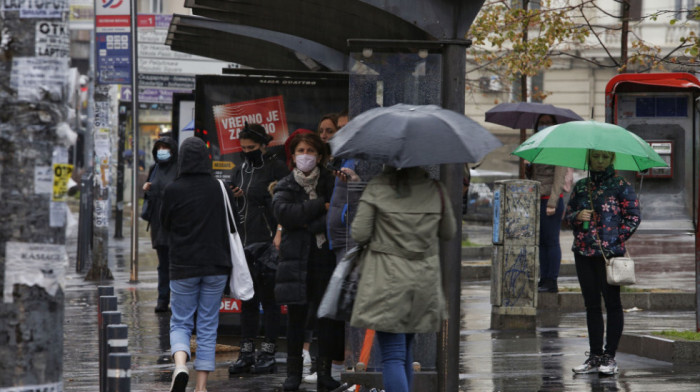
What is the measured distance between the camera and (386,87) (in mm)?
7734

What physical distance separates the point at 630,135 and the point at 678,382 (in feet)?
6.12

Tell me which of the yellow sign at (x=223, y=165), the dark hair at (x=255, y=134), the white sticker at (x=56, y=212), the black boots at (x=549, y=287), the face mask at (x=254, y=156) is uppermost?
the dark hair at (x=255, y=134)

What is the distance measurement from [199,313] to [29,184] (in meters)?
4.10

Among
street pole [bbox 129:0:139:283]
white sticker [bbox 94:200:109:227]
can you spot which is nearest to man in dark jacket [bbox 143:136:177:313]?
street pole [bbox 129:0:139:283]

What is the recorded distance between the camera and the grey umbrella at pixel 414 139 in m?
6.48

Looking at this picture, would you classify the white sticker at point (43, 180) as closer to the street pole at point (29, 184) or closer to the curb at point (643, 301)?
the street pole at point (29, 184)

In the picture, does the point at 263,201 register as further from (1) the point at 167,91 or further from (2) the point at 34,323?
(1) the point at 167,91

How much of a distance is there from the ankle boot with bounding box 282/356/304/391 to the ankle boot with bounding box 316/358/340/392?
144 mm

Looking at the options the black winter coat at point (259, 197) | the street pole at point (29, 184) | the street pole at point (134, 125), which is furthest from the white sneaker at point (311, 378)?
the street pole at point (134, 125)

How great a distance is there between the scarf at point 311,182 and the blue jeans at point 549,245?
5.59 metres

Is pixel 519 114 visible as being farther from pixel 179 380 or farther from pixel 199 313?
pixel 179 380

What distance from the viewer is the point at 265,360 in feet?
30.5

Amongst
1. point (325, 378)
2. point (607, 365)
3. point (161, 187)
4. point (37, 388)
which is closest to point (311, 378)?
point (325, 378)

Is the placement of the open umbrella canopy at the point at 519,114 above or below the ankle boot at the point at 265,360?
above
